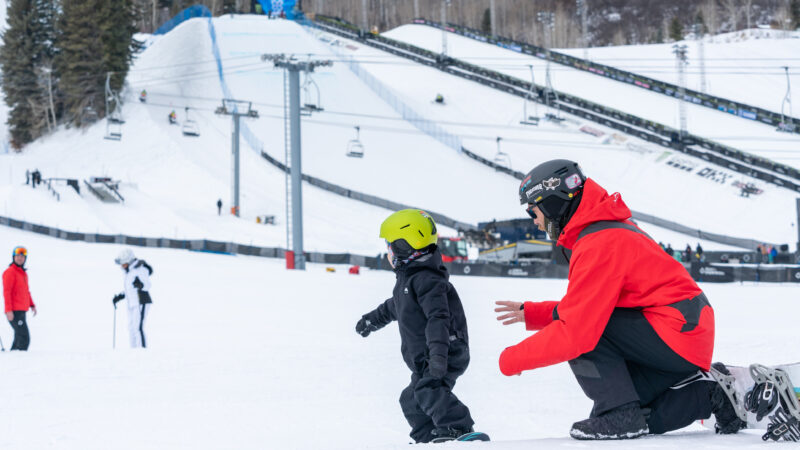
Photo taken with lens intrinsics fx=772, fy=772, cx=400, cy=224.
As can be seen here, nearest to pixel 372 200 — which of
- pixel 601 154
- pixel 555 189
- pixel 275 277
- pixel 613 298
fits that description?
pixel 601 154

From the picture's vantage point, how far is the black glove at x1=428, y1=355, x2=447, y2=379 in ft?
12.8

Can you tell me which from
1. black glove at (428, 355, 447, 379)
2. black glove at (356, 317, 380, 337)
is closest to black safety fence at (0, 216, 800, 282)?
black glove at (356, 317, 380, 337)

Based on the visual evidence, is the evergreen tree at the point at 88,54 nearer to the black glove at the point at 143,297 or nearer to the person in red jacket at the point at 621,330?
the black glove at the point at 143,297

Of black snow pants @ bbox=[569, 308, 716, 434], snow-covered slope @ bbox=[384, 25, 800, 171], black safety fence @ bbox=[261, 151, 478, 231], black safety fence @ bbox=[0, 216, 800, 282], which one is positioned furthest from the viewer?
snow-covered slope @ bbox=[384, 25, 800, 171]

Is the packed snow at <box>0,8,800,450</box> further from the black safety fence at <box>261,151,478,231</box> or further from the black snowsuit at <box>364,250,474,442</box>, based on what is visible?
the black safety fence at <box>261,151,478,231</box>

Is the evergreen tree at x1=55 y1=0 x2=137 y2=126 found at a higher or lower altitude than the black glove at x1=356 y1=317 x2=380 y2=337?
higher

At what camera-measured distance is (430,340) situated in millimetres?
3971

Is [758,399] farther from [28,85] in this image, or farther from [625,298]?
[28,85]

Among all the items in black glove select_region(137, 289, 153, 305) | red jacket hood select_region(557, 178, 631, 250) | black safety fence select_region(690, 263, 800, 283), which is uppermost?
red jacket hood select_region(557, 178, 631, 250)

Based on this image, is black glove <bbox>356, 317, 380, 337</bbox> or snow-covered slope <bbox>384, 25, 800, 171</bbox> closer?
black glove <bbox>356, 317, 380, 337</bbox>

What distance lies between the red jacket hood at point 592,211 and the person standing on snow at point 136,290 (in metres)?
7.08

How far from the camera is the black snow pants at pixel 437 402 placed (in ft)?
13.1

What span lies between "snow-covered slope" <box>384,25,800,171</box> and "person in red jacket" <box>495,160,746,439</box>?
40.7 meters

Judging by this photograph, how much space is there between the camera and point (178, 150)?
146ft
